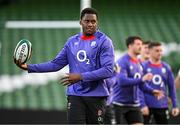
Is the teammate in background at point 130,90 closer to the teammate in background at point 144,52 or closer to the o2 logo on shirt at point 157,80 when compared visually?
the o2 logo on shirt at point 157,80

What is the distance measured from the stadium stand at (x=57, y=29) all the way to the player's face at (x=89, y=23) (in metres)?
8.61

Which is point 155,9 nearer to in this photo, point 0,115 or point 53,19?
point 53,19

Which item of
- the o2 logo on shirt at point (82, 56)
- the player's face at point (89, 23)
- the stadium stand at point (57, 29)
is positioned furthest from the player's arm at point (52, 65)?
the stadium stand at point (57, 29)

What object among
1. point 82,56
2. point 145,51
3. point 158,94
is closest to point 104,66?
point 82,56

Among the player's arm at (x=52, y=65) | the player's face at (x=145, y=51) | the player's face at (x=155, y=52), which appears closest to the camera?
the player's arm at (x=52, y=65)

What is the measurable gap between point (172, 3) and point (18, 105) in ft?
28.0

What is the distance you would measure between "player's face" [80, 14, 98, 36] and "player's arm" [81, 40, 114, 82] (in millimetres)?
201

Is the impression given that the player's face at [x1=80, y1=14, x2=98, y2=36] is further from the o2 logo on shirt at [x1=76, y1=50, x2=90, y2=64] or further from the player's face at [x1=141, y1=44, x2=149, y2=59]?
the player's face at [x1=141, y1=44, x2=149, y2=59]

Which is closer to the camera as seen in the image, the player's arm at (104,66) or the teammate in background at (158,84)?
the player's arm at (104,66)

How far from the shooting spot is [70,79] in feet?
20.7

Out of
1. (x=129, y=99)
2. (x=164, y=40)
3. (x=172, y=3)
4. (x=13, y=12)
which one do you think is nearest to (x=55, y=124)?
(x=129, y=99)

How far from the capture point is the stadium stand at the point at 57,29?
1596cm

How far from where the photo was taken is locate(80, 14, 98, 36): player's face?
666 cm

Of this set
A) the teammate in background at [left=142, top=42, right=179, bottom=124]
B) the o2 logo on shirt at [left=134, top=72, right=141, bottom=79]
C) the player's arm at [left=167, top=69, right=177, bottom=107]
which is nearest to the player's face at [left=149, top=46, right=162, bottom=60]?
the teammate in background at [left=142, top=42, right=179, bottom=124]
